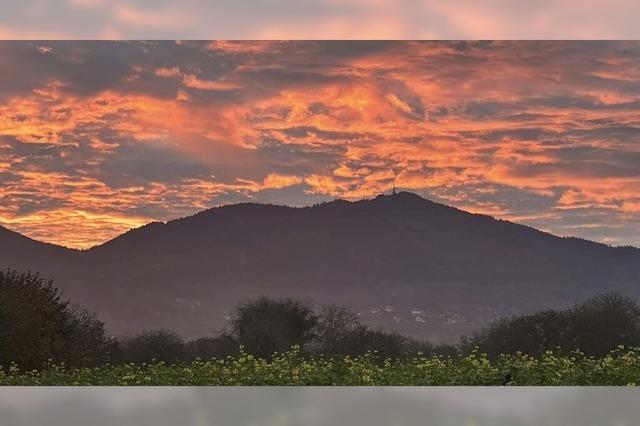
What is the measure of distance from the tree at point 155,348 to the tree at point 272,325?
2.09 ft

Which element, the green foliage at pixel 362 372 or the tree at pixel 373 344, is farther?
the tree at pixel 373 344

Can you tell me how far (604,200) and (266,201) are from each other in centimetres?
372

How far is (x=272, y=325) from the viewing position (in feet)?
33.9

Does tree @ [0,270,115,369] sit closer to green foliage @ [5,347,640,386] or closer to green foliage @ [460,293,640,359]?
green foliage @ [5,347,640,386]

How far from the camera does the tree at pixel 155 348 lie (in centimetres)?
1030

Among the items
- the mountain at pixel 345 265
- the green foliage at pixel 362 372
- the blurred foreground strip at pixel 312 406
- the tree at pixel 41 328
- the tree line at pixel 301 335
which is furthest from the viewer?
the mountain at pixel 345 265

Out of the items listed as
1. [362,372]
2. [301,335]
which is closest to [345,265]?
[301,335]

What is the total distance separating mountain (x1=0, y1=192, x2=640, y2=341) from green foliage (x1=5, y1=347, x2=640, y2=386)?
610mm

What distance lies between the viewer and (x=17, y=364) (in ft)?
31.6

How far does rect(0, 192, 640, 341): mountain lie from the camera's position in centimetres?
1056

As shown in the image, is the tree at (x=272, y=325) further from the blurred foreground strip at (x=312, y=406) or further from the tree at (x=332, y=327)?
the blurred foreground strip at (x=312, y=406)

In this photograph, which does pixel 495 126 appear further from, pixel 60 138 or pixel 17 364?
pixel 17 364

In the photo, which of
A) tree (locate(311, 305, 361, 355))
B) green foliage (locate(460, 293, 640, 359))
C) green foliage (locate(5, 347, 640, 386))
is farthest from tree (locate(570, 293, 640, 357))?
tree (locate(311, 305, 361, 355))

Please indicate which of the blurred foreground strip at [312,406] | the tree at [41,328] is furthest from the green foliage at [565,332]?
the blurred foreground strip at [312,406]
